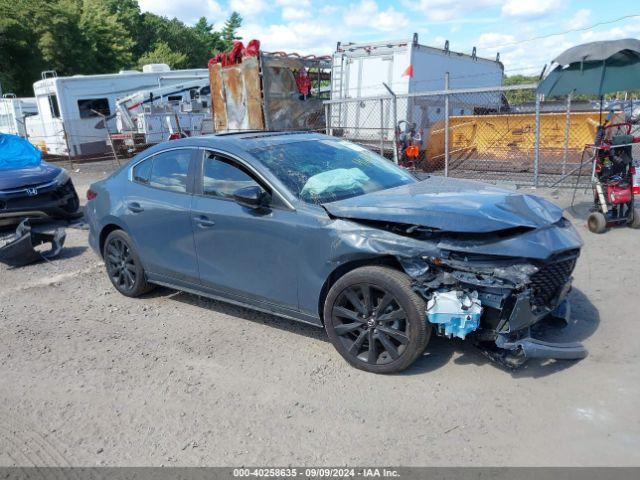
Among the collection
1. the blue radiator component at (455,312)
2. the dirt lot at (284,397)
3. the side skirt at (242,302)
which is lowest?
the dirt lot at (284,397)

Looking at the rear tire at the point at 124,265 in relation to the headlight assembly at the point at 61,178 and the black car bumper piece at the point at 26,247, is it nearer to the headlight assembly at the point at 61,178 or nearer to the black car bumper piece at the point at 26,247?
the black car bumper piece at the point at 26,247

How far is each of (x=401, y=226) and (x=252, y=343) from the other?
64.5 inches

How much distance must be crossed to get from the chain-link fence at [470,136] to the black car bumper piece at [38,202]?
19.5ft

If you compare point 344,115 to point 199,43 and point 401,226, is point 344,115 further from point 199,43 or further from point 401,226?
point 199,43

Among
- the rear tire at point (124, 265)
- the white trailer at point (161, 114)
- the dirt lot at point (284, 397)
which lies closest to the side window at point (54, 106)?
the white trailer at point (161, 114)

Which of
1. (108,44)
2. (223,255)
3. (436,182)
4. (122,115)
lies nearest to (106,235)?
(223,255)

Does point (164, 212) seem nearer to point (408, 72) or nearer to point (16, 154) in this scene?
point (16, 154)

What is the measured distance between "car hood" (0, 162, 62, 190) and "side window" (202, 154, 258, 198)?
17.4ft

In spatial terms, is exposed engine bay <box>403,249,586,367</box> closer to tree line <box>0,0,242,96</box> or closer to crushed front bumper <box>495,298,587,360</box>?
crushed front bumper <box>495,298,587,360</box>

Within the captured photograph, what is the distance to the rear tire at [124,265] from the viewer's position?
521 cm

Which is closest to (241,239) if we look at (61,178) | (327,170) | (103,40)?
(327,170)

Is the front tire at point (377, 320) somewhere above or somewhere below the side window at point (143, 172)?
below

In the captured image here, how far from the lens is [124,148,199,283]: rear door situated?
15.1 ft

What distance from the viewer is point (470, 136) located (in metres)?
13.0
